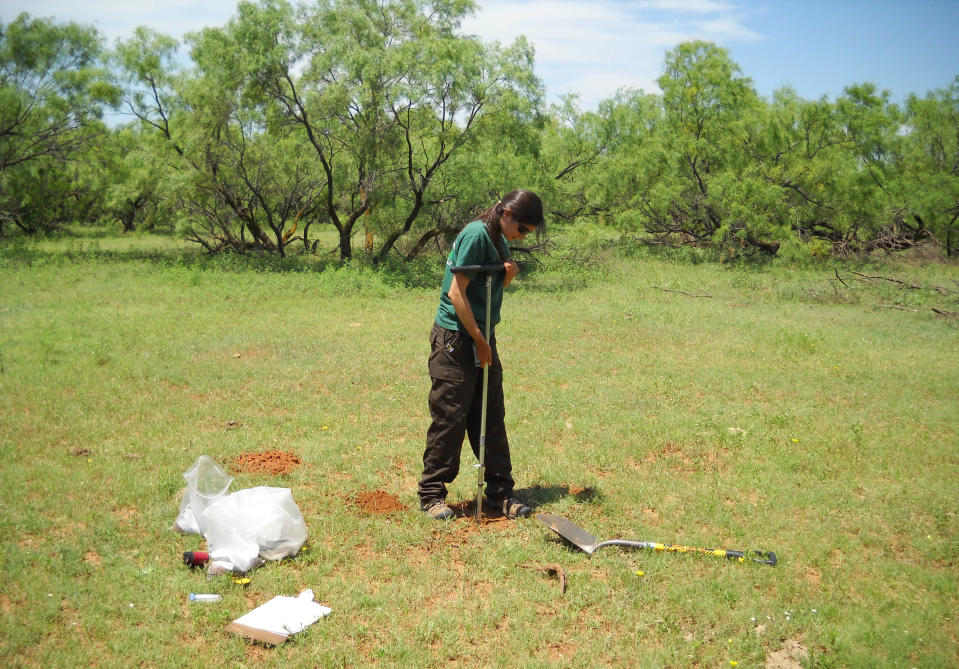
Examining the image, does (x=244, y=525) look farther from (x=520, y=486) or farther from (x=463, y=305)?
(x=520, y=486)

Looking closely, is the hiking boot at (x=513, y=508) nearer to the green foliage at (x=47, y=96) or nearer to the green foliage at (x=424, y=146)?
→ the green foliage at (x=424, y=146)

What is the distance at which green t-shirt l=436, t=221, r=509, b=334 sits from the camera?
4.32 m

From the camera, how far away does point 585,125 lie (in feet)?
73.7

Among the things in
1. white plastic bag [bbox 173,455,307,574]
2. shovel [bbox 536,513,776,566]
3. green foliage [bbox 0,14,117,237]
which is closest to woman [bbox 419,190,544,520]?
shovel [bbox 536,513,776,566]

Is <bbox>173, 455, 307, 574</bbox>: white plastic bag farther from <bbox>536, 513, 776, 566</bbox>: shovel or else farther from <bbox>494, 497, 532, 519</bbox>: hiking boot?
<bbox>536, 513, 776, 566</bbox>: shovel

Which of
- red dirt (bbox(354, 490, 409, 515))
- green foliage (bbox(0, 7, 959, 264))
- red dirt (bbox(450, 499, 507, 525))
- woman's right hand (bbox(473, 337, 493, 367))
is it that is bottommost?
red dirt (bbox(450, 499, 507, 525))

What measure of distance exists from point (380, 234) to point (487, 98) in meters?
4.71

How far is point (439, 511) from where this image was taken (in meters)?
4.71

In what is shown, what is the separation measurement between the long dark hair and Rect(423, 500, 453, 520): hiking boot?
5.57 feet

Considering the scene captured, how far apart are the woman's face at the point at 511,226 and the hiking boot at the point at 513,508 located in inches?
70.4

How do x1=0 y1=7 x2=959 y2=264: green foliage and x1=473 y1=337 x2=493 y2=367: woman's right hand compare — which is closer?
x1=473 y1=337 x2=493 y2=367: woman's right hand

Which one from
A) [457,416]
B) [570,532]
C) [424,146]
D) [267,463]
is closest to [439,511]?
[457,416]

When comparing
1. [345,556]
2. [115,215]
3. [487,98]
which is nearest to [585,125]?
[487,98]

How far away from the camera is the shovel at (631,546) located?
14.2 ft
